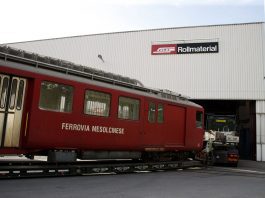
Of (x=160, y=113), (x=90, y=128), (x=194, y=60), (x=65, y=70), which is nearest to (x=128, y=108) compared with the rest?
(x=90, y=128)

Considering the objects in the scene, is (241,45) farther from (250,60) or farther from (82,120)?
(82,120)

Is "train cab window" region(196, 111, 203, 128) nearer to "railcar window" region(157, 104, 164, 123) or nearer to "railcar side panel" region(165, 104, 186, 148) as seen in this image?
"railcar side panel" region(165, 104, 186, 148)

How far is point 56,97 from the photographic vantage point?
405 inches

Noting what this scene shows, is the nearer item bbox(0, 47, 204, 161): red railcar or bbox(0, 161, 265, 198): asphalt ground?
bbox(0, 161, 265, 198): asphalt ground

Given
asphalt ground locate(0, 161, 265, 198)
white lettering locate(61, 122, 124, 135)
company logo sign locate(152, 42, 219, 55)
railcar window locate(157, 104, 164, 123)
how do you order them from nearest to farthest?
asphalt ground locate(0, 161, 265, 198) < white lettering locate(61, 122, 124, 135) < railcar window locate(157, 104, 164, 123) < company logo sign locate(152, 42, 219, 55)

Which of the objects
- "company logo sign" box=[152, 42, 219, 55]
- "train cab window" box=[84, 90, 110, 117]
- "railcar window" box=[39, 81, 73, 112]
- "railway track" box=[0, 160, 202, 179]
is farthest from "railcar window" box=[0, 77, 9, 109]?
A: "company logo sign" box=[152, 42, 219, 55]

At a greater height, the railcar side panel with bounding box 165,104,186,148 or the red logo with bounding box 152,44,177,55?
the red logo with bounding box 152,44,177,55

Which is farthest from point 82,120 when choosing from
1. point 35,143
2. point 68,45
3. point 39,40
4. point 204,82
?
point 39,40

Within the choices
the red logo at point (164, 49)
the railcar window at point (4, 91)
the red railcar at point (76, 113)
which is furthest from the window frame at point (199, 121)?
the red logo at point (164, 49)

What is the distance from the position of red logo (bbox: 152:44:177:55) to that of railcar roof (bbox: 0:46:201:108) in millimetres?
13201

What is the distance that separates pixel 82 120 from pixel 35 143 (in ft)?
6.15

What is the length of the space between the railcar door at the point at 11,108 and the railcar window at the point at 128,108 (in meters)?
3.95

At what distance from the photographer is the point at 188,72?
26797mm

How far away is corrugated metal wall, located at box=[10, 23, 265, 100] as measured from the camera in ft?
83.7
